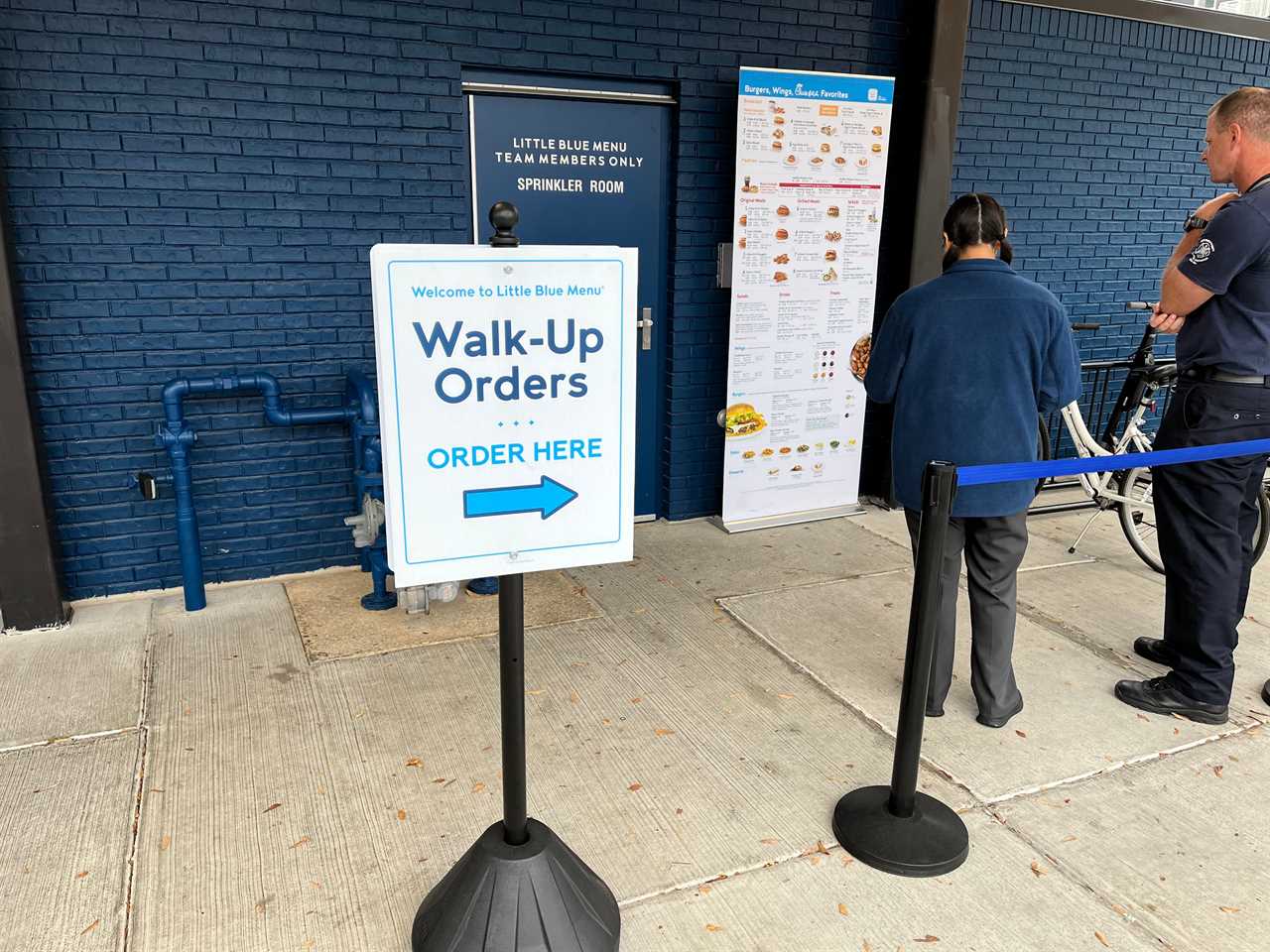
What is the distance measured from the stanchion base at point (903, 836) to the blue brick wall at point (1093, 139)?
440 cm

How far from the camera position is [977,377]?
2975mm

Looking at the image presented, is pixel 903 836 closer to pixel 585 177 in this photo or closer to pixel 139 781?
pixel 139 781

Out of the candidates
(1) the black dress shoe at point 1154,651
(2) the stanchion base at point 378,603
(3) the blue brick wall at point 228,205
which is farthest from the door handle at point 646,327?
(1) the black dress shoe at point 1154,651

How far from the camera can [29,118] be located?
150 inches

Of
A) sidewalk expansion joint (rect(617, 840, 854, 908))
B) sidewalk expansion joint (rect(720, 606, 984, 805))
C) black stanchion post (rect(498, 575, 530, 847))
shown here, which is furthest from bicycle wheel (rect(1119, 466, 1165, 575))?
black stanchion post (rect(498, 575, 530, 847))

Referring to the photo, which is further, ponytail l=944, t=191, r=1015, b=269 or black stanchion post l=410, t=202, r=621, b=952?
ponytail l=944, t=191, r=1015, b=269

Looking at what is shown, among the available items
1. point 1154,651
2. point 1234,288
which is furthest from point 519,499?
point 1154,651

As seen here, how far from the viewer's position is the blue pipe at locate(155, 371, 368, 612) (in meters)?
4.07

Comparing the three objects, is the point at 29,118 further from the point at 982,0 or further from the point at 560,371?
the point at 982,0

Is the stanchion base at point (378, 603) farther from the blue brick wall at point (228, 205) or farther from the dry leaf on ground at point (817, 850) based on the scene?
the dry leaf on ground at point (817, 850)

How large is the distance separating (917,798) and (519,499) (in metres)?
1.62

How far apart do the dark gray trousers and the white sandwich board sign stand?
1.61 metres

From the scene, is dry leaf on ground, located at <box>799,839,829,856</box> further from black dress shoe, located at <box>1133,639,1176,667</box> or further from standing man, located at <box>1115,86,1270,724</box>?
black dress shoe, located at <box>1133,639,1176,667</box>

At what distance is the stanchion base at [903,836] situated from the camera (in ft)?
8.38
